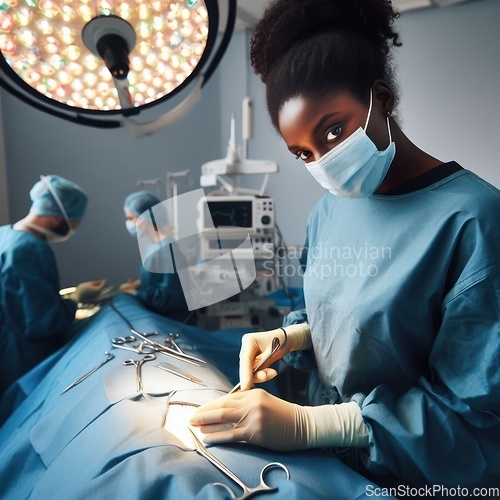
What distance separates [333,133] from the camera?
652mm

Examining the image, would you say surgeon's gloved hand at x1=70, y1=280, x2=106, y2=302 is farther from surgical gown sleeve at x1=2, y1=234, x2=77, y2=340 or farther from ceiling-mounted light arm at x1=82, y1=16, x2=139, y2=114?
ceiling-mounted light arm at x1=82, y1=16, x2=139, y2=114

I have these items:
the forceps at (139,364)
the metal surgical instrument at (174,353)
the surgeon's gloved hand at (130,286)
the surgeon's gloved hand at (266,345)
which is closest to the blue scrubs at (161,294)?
the surgeon's gloved hand at (130,286)

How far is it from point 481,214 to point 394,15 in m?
0.44

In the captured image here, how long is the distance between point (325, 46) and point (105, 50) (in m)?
0.37

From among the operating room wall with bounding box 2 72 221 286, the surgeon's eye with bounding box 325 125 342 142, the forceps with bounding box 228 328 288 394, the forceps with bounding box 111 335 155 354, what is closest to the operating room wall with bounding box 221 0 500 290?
the surgeon's eye with bounding box 325 125 342 142

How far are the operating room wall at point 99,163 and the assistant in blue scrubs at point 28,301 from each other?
1.55 ft

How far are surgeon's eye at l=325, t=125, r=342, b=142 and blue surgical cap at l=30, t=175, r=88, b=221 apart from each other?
1.53m

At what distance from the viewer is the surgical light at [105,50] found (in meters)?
0.55

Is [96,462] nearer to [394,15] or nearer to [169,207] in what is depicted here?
[169,207]

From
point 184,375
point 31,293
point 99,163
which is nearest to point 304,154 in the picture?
point 184,375

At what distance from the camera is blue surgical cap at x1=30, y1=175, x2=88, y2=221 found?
1765mm

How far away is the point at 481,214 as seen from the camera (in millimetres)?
573

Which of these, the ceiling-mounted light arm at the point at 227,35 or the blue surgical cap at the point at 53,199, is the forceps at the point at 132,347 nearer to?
the ceiling-mounted light arm at the point at 227,35

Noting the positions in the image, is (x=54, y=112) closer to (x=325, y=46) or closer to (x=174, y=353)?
(x=325, y=46)
